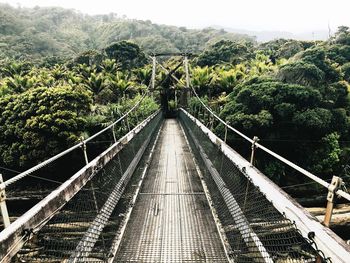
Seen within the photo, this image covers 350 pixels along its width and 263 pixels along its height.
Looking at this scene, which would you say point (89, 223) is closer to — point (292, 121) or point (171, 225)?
point (171, 225)

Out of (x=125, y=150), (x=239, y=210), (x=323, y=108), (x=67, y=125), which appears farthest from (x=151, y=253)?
(x=323, y=108)

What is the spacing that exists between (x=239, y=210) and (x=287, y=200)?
2.78ft

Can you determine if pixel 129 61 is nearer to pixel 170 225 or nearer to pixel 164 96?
pixel 164 96

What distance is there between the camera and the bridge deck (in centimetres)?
233

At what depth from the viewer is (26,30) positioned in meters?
45.2

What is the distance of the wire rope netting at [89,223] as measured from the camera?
1.70 meters

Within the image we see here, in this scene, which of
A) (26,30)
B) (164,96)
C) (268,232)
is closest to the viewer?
(268,232)

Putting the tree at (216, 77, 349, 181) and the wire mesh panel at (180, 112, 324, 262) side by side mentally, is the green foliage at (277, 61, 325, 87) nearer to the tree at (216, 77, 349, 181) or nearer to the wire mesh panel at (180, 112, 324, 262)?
Answer: the tree at (216, 77, 349, 181)

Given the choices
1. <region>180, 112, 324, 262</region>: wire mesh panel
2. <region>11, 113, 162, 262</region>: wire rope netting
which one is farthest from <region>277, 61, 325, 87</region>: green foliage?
<region>11, 113, 162, 262</region>: wire rope netting

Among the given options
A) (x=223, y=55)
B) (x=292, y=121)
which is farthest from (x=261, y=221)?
(x=223, y=55)

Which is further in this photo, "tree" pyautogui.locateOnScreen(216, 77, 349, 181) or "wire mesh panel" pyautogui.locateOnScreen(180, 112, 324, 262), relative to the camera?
"tree" pyautogui.locateOnScreen(216, 77, 349, 181)

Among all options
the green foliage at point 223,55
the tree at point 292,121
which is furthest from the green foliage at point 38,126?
the green foliage at point 223,55

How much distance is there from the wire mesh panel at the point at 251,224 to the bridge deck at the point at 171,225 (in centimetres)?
17

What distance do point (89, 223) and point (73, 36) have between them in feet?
200
